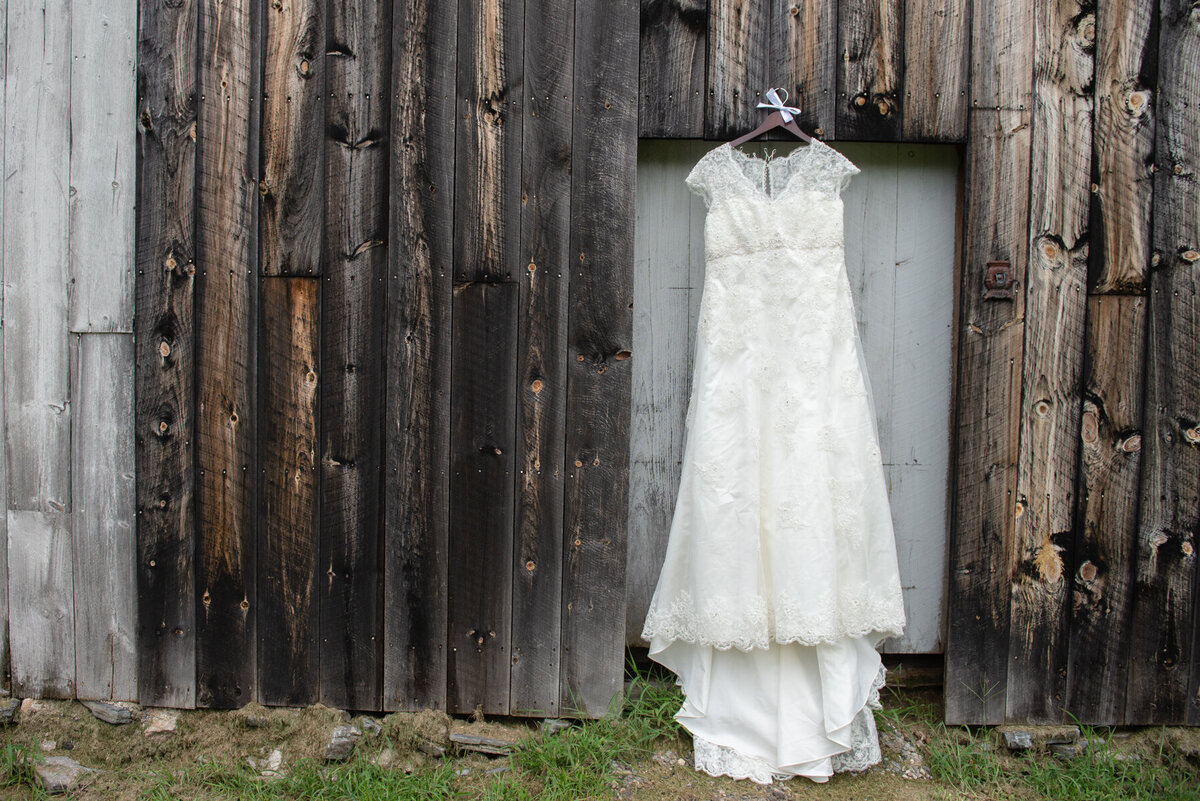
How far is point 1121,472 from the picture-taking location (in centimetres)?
223

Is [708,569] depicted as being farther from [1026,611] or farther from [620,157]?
[620,157]

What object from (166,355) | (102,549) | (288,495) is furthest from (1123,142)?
(102,549)

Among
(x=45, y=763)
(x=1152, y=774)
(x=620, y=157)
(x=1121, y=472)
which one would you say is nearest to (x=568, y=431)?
(x=620, y=157)

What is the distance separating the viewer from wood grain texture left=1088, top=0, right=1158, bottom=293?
85.6 inches

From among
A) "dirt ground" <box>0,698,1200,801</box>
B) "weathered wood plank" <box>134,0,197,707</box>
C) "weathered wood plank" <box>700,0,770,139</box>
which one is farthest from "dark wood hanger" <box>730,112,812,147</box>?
"dirt ground" <box>0,698,1200,801</box>

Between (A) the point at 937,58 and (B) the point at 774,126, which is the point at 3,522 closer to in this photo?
(B) the point at 774,126

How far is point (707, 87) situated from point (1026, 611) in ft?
6.03

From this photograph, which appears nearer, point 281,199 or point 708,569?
point 708,569

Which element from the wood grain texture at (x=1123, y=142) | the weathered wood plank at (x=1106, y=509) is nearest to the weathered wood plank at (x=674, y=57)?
the wood grain texture at (x=1123, y=142)

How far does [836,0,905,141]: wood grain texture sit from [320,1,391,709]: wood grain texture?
1.35 m

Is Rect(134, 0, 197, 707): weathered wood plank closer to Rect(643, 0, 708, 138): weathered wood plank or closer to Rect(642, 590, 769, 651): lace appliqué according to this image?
Rect(643, 0, 708, 138): weathered wood plank

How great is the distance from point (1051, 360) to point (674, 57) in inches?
56.5

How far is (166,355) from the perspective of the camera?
2.28 metres

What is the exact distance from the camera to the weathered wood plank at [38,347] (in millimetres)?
2273
